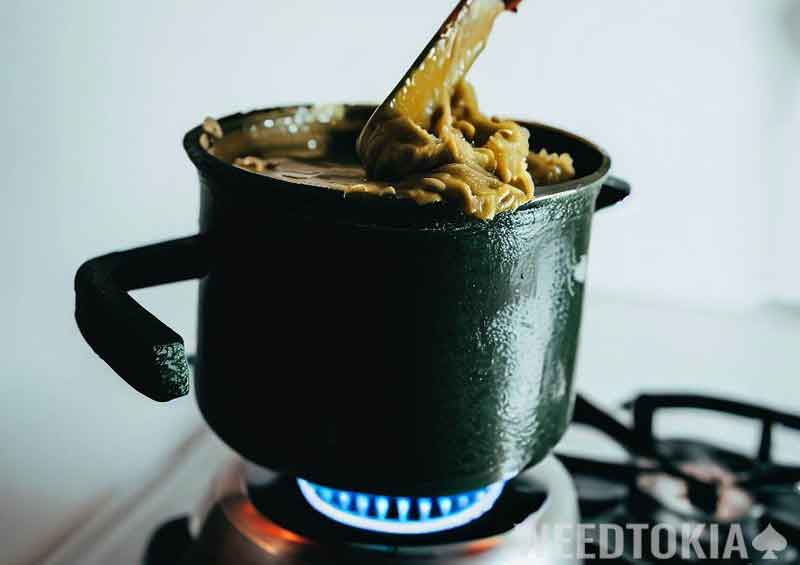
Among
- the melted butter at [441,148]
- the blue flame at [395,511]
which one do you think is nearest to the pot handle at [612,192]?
the melted butter at [441,148]

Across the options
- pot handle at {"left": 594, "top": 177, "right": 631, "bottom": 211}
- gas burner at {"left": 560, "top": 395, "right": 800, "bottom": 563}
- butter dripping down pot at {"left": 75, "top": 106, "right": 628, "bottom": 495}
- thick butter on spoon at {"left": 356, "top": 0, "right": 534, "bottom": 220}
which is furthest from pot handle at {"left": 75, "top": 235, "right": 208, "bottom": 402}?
gas burner at {"left": 560, "top": 395, "right": 800, "bottom": 563}

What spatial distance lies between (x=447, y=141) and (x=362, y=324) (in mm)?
137

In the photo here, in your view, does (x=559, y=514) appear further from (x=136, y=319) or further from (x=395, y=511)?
(x=136, y=319)

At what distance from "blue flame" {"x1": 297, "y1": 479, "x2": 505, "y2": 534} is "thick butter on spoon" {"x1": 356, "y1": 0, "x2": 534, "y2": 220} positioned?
273mm

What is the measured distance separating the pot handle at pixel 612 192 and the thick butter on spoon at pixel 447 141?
0.45ft

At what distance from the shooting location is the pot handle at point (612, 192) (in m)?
0.75

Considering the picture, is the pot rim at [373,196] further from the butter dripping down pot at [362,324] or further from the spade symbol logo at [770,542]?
the spade symbol logo at [770,542]

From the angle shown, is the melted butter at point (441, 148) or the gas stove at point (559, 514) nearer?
the melted butter at point (441, 148)

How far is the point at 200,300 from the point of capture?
67 centimetres

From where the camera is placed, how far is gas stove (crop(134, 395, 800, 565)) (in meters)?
0.72

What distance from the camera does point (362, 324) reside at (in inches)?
22.8

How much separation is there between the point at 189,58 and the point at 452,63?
15.8 inches

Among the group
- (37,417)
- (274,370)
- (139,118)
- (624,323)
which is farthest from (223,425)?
(624,323)

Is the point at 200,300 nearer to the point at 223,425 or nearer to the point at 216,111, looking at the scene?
the point at 223,425
